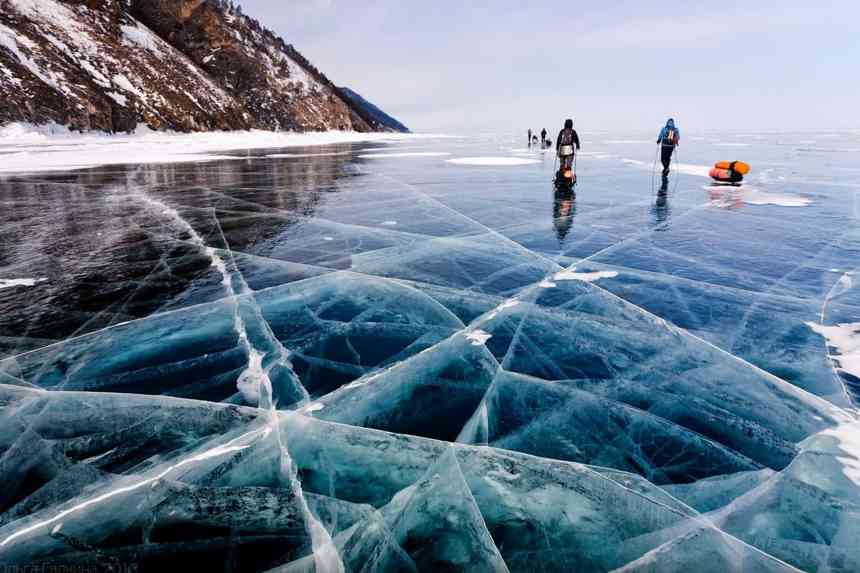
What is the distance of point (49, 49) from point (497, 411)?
187ft

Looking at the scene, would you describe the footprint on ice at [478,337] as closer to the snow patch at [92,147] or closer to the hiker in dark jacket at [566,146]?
the hiker in dark jacket at [566,146]

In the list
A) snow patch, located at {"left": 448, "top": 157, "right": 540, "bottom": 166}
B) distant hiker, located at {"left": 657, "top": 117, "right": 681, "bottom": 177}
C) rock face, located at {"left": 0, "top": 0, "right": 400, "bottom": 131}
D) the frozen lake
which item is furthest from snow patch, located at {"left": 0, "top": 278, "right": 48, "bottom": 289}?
rock face, located at {"left": 0, "top": 0, "right": 400, "bottom": 131}

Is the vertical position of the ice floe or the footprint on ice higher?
the ice floe

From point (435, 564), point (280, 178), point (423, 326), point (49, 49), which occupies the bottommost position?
point (435, 564)

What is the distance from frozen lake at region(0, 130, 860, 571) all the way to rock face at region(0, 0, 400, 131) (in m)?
43.6

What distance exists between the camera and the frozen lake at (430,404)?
6.70 ft

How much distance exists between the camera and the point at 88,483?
2316 mm

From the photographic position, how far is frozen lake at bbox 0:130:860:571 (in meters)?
2.04

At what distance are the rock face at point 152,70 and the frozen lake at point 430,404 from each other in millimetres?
43562

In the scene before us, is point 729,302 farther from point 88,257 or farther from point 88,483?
point 88,257

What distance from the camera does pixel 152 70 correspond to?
50656 mm

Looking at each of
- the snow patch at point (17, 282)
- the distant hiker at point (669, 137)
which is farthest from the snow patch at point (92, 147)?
the distant hiker at point (669, 137)

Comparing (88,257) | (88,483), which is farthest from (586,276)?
(88,257)

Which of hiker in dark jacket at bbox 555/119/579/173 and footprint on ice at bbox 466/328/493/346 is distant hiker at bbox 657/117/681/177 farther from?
footprint on ice at bbox 466/328/493/346
